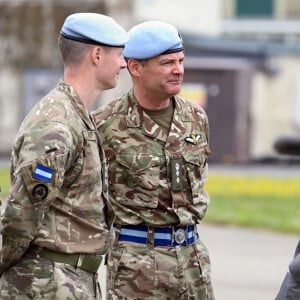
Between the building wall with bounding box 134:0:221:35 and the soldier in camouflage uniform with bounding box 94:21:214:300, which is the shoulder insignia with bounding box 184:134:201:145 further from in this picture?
the building wall with bounding box 134:0:221:35

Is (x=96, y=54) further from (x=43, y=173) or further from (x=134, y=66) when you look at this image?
(x=134, y=66)

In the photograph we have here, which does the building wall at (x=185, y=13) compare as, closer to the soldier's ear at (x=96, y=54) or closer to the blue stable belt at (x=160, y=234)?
the blue stable belt at (x=160, y=234)

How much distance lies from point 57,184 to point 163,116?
58.3 inches

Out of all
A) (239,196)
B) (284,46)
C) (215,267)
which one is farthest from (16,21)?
(215,267)

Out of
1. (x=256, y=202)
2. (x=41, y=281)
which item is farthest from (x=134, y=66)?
(x=256, y=202)

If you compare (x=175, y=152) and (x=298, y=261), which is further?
(x=175, y=152)

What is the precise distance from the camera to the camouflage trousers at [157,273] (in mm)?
6059

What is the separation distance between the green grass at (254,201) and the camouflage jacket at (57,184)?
948cm

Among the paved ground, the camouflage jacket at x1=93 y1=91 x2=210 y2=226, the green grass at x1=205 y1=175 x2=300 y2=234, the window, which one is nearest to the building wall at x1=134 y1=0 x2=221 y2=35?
the window

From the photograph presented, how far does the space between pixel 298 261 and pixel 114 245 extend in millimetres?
1039

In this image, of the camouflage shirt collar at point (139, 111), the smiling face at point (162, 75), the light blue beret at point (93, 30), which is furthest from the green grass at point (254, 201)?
the light blue beret at point (93, 30)

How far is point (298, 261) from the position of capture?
18.3ft

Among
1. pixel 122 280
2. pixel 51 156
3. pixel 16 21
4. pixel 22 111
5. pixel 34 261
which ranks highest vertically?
pixel 51 156

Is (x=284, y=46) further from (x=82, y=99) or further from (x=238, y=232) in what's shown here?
(x=82, y=99)
